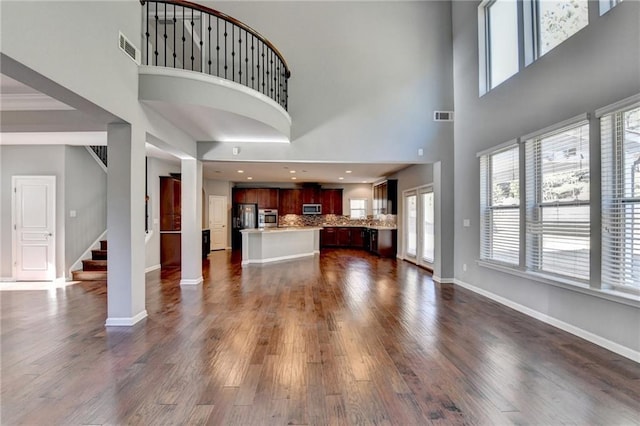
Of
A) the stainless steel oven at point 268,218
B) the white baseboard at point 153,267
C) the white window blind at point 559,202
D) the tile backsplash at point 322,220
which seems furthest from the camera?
the tile backsplash at point 322,220

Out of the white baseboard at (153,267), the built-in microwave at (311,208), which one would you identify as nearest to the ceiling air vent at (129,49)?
the white baseboard at (153,267)

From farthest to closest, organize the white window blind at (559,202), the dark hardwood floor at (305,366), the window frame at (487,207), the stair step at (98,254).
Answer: the stair step at (98,254) < the window frame at (487,207) < the white window blind at (559,202) < the dark hardwood floor at (305,366)

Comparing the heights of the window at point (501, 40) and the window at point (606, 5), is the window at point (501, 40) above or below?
above

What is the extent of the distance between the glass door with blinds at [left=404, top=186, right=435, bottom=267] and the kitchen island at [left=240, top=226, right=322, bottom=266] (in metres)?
3.11

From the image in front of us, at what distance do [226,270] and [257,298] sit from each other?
2.82 meters

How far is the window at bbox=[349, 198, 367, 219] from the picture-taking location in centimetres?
1289

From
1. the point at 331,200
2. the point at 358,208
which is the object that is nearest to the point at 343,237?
the point at 358,208

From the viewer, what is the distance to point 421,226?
8.05m

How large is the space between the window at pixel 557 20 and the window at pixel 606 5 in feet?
0.58

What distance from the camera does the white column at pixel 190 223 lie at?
590cm

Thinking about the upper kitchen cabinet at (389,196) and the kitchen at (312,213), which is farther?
the kitchen at (312,213)

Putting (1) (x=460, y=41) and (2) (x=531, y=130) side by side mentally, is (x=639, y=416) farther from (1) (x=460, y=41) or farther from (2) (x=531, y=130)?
(1) (x=460, y=41)

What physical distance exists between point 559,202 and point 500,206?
1064 mm

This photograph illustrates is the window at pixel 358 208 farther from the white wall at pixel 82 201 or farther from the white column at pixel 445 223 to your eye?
the white wall at pixel 82 201
